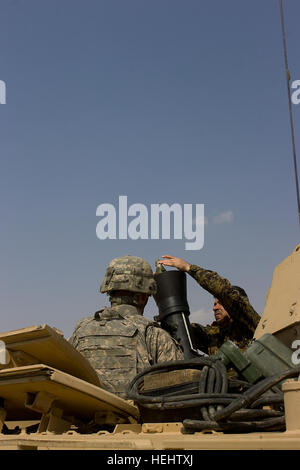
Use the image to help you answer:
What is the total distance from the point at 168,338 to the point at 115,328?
43cm

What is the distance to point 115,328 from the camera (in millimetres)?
4863

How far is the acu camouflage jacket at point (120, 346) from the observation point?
15.3ft

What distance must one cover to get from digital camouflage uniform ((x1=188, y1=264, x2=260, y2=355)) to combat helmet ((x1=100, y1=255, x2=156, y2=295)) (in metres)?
1.42

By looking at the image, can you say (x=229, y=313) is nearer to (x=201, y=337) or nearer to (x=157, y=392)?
(x=201, y=337)

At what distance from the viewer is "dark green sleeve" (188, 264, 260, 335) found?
7.12 m

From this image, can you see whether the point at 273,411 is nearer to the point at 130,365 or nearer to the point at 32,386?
the point at 32,386

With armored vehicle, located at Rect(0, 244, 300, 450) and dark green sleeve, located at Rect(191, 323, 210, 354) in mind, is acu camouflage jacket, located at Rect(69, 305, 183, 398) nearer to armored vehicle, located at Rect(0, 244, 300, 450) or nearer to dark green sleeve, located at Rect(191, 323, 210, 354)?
armored vehicle, located at Rect(0, 244, 300, 450)

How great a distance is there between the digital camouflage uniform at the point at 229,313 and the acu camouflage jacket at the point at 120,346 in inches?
85.1

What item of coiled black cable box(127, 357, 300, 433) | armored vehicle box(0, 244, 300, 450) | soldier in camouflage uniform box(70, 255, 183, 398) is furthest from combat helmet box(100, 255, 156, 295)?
coiled black cable box(127, 357, 300, 433)

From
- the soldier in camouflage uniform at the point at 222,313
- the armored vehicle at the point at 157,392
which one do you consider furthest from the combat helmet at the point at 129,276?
the armored vehicle at the point at 157,392

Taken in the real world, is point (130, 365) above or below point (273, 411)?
above

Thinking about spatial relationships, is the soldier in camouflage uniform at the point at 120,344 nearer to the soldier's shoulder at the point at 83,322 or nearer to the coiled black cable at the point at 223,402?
the soldier's shoulder at the point at 83,322
